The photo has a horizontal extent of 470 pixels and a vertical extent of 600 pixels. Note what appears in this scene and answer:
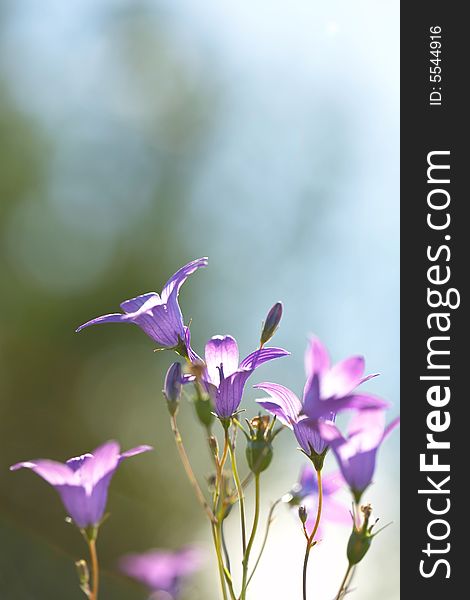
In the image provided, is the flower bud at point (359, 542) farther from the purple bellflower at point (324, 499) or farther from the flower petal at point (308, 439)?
the purple bellflower at point (324, 499)

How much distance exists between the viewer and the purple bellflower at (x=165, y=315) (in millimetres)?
1018

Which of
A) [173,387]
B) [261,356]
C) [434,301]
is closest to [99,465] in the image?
[173,387]

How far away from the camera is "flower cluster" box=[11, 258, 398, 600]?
0.83 metres

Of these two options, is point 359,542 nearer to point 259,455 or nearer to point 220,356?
point 259,455

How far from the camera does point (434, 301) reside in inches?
64.9

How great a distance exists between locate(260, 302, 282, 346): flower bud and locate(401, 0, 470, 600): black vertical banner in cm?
52

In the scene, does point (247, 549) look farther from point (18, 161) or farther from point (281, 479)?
point (18, 161)

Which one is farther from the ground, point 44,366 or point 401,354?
point 44,366

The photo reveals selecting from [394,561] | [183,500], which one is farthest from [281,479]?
[183,500]

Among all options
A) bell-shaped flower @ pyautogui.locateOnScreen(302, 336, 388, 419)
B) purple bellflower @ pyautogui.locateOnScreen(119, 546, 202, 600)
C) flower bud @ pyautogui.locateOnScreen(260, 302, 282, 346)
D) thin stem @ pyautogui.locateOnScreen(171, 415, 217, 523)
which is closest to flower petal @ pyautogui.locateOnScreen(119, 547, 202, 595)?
purple bellflower @ pyautogui.locateOnScreen(119, 546, 202, 600)

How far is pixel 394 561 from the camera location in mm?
5992

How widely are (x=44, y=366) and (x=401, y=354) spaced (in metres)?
7.65

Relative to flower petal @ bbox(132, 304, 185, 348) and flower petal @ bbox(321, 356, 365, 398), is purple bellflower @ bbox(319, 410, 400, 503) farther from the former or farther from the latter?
flower petal @ bbox(132, 304, 185, 348)

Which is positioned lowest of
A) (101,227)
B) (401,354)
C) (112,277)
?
(401,354)
